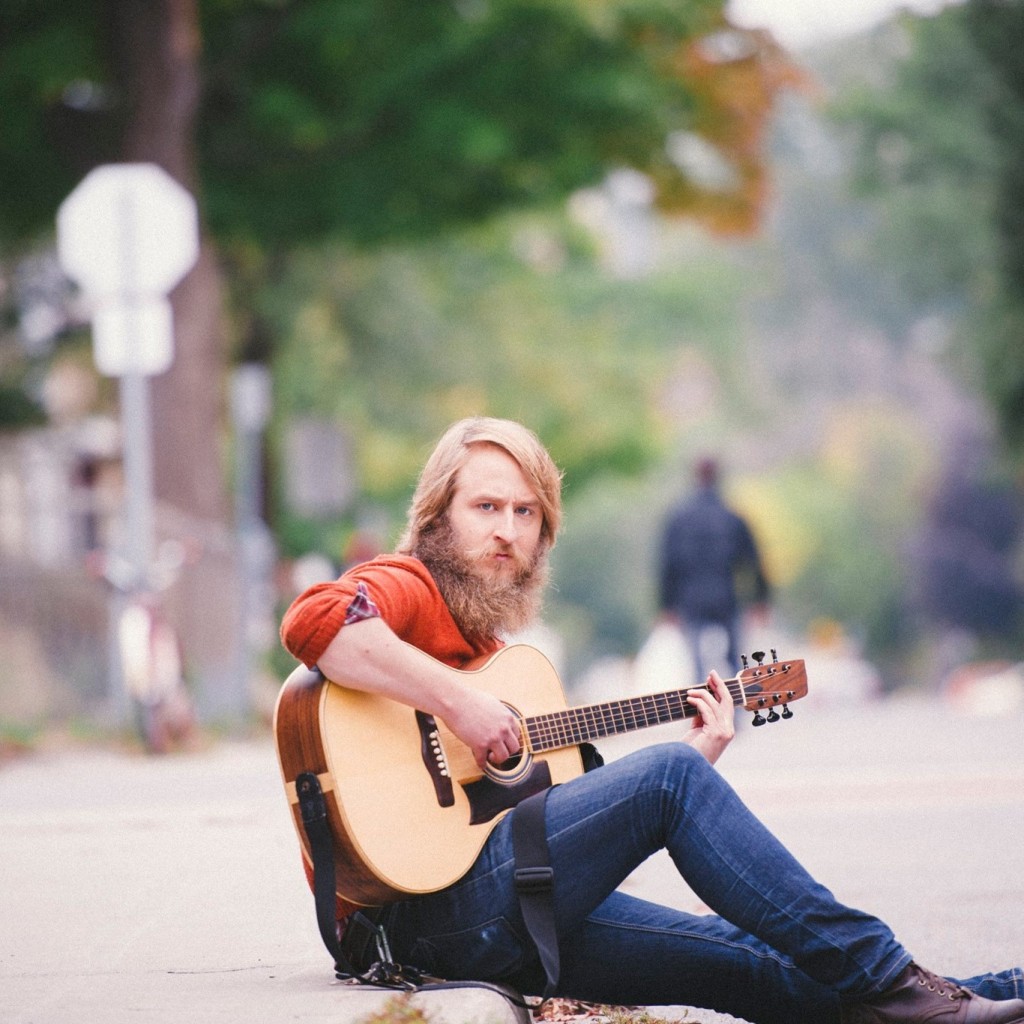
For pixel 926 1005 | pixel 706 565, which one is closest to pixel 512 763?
pixel 926 1005

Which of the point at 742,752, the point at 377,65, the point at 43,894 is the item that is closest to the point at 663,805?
the point at 43,894

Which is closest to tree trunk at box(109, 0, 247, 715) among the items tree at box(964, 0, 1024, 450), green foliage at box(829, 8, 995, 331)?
tree at box(964, 0, 1024, 450)

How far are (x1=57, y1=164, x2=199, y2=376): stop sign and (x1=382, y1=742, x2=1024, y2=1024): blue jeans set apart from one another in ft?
26.1

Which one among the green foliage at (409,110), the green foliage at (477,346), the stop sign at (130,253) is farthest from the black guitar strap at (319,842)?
the green foliage at (477,346)

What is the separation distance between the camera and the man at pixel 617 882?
3.78 metres

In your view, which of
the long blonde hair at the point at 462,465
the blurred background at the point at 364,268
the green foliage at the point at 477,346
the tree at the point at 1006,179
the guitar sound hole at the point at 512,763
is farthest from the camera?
the green foliage at the point at 477,346

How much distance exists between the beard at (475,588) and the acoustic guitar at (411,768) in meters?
0.09

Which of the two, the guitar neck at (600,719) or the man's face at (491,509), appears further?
the man's face at (491,509)

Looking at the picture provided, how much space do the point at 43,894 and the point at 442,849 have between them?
2.10 metres

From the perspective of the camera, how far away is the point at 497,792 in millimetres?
4098

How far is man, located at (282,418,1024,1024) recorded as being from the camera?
3.78 m

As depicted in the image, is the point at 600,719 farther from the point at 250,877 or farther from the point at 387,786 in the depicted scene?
the point at 250,877

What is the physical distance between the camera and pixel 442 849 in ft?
13.0

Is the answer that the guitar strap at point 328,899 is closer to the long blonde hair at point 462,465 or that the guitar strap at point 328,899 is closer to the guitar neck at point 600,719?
the guitar neck at point 600,719
